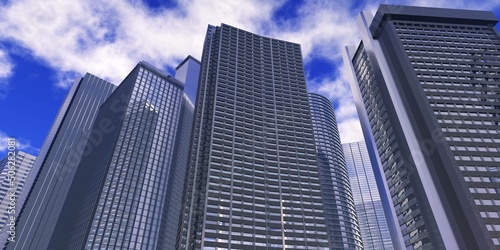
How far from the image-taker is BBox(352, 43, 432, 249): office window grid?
76.7 m

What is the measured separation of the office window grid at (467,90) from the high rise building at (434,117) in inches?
9.3

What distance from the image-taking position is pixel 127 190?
16288 cm

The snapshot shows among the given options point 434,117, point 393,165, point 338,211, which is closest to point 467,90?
point 434,117

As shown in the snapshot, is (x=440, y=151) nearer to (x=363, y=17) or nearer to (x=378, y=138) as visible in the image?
(x=378, y=138)

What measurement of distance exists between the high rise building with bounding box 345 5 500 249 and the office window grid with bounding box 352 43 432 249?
250 millimetres

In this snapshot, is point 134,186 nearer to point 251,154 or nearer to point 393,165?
point 251,154

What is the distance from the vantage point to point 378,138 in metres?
99.6

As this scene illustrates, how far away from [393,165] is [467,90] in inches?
1064

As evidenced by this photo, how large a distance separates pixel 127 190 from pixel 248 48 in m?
85.3

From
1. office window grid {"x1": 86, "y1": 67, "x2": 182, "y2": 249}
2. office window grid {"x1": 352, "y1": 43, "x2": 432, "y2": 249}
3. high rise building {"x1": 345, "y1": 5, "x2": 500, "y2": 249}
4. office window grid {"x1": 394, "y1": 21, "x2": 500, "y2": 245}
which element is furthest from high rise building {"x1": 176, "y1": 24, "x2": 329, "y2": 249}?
office window grid {"x1": 86, "y1": 67, "x2": 182, "y2": 249}

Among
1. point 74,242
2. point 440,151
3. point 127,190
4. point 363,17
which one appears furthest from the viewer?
point 127,190

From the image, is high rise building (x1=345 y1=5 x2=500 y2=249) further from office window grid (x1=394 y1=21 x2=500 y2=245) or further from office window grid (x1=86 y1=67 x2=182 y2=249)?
office window grid (x1=86 y1=67 x2=182 y2=249)

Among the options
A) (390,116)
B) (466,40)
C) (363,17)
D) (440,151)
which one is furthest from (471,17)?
(440,151)

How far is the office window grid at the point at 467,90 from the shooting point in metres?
73.1
